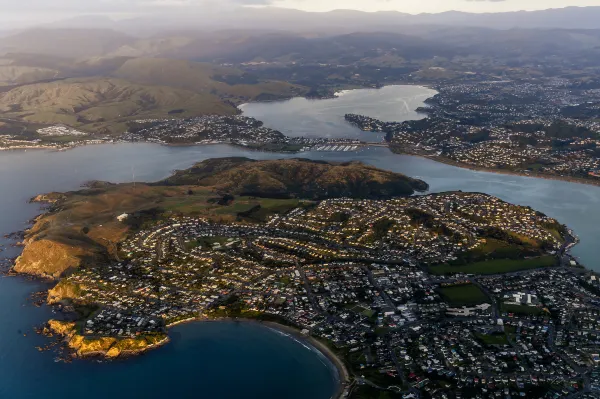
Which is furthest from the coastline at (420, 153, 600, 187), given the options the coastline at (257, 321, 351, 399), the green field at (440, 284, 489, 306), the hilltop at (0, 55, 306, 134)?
the hilltop at (0, 55, 306, 134)

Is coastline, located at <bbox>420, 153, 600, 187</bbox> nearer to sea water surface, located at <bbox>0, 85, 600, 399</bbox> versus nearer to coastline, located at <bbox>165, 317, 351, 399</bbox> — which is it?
sea water surface, located at <bbox>0, 85, 600, 399</bbox>

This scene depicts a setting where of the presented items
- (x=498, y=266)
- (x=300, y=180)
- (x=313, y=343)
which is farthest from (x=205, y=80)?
(x=313, y=343)

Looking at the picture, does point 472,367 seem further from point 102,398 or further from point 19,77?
point 19,77

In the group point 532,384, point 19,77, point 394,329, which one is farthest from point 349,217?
point 19,77

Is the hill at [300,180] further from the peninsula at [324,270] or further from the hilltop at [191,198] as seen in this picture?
the peninsula at [324,270]

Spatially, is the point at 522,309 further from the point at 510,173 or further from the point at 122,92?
the point at 122,92

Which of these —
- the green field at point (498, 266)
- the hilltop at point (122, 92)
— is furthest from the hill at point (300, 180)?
the hilltop at point (122, 92)

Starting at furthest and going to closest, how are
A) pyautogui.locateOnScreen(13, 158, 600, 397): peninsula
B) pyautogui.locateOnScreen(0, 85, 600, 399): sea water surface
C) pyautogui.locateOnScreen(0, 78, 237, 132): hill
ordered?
1. pyautogui.locateOnScreen(0, 78, 237, 132): hill
2. pyautogui.locateOnScreen(13, 158, 600, 397): peninsula
3. pyautogui.locateOnScreen(0, 85, 600, 399): sea water surface
